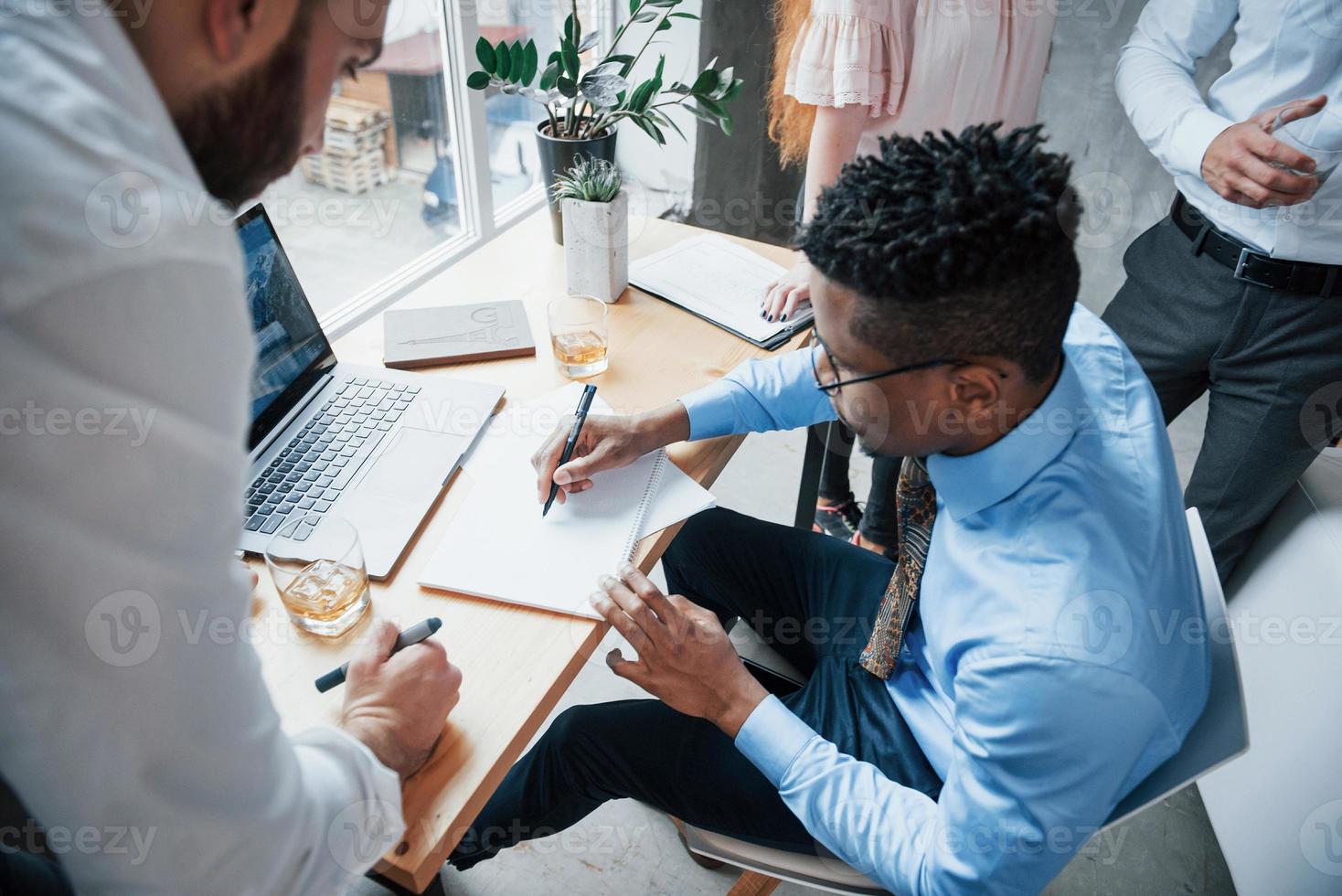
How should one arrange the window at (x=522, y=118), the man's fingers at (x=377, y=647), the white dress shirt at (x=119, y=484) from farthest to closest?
the window at (x=522, y=118) < the man's fingers at (x=377, y=647) < the white dress shirt at (x=119, y=484)

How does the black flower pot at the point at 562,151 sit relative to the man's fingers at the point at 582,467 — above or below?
above

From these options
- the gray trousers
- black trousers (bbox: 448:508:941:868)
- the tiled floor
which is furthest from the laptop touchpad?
the gray trousers

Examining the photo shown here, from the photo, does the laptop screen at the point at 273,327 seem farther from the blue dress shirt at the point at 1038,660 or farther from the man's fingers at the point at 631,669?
the blue dress shirt at the point at 1038,660

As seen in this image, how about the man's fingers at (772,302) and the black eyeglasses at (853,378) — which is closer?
the black eyeglasses at (853,378)

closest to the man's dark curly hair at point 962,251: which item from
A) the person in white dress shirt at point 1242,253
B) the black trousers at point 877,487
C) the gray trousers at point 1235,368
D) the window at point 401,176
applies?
the person in white dress shirt at point 1242,253

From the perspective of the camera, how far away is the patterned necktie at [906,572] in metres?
1.10

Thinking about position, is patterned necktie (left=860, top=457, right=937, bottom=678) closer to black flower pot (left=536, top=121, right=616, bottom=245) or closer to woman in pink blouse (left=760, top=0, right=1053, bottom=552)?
woman in pink blouse (left=760, top=0, right=1053, bottom=552)

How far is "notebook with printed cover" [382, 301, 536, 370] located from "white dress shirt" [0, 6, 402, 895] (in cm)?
82

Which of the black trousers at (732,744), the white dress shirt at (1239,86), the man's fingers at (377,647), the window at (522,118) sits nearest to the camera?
the man's fingers at (377,647)

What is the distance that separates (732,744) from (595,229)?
34.0 inches

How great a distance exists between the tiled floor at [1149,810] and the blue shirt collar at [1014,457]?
0.94 metres

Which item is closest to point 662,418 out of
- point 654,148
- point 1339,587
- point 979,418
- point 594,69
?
point 979,418

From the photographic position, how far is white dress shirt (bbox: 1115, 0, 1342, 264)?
53.1 inches

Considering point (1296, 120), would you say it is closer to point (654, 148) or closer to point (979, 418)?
point (979, 418)
